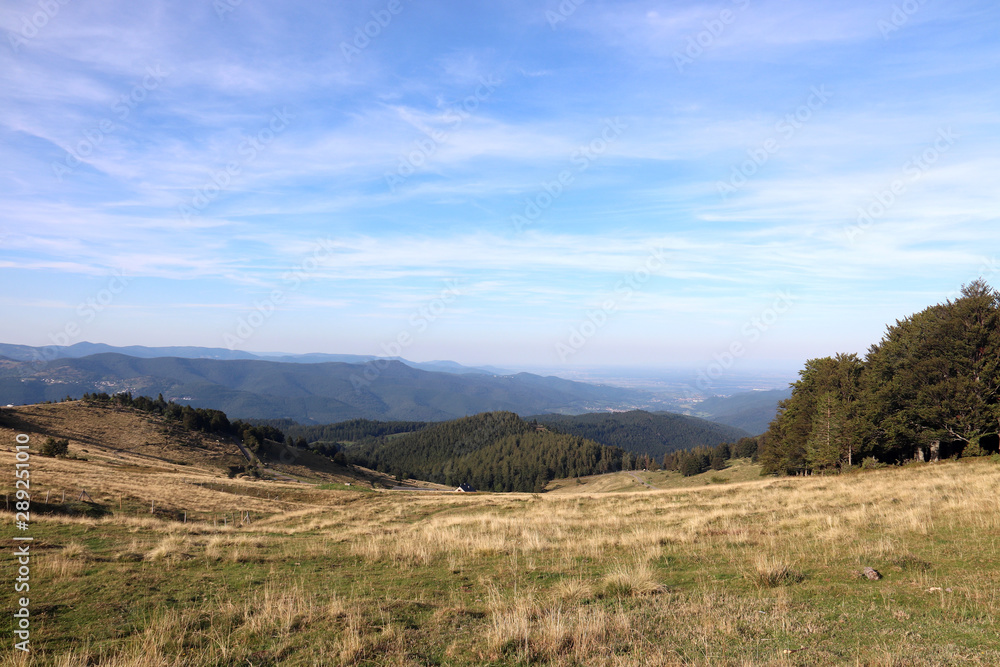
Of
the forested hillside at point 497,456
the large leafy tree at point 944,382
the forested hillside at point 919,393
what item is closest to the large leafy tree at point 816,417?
the forested hillside at point 919,393

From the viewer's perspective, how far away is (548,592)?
8578 millimetres

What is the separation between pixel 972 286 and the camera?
3556cm

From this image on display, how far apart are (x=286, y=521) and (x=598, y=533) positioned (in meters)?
17.8

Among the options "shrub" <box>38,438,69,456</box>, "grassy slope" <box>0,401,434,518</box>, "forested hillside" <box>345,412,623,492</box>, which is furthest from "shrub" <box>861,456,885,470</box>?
"forested hillside" <box>345,412,623,492</box>

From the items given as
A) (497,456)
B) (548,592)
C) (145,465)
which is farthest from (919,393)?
(497,456)

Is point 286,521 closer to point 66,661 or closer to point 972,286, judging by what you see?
point 66,661

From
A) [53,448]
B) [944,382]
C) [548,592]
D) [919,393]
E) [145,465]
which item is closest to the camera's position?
[548,592]

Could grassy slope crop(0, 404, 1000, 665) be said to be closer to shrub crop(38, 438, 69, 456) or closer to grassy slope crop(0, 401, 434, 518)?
grassy slope crop(0, 401, 434, 518)

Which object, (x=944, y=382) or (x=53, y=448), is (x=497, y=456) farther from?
(x=944, y=382)

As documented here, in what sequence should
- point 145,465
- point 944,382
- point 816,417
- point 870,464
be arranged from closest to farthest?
1. point 944,382
2. point 870,464
3. point 816,417
4. point 145,465

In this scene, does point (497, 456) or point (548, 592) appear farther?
point (497, 456)

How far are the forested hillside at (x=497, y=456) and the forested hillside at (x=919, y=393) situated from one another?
287 feet

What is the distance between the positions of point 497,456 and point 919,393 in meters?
144

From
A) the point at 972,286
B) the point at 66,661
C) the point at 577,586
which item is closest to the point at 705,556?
the point at 577,586
